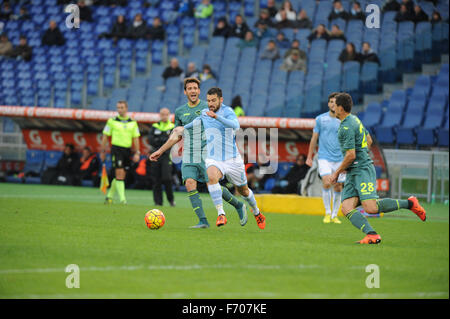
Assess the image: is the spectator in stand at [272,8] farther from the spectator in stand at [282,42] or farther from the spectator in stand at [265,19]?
the spectator in stand at [282,42]

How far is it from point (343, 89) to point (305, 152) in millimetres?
2256

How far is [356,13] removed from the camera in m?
25.2

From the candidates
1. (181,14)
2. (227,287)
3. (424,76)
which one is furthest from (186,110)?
(181,14)

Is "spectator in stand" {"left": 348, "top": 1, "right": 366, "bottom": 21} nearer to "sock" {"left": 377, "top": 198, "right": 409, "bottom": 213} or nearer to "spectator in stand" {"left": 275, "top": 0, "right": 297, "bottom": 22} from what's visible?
"spectator in stand" {"left": 275, "top": 0, "right": 297, "bottom": 22}

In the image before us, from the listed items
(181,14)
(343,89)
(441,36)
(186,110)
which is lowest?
(186,110)

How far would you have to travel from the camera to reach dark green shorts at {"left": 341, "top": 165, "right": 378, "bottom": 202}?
979 centimetres

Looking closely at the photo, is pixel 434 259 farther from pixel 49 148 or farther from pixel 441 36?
pixel 49 148

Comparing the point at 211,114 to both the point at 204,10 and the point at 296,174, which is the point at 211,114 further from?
the point at 204,10

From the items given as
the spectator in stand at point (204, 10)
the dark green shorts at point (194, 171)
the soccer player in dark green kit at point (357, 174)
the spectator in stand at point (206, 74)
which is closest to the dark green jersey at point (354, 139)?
the soccer player in dark green kit at point (357, 174)

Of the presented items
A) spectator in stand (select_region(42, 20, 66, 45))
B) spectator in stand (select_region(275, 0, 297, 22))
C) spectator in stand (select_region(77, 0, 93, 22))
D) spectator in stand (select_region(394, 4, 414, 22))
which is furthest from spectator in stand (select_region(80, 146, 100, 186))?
spectator in stand (select_region(394, 4, 414, 22))

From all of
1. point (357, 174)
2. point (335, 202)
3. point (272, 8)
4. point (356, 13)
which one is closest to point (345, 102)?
point (357, 174)

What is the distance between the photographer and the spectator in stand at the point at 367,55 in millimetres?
23406

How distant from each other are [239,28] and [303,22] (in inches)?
90.7

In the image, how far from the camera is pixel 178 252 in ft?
27.2
